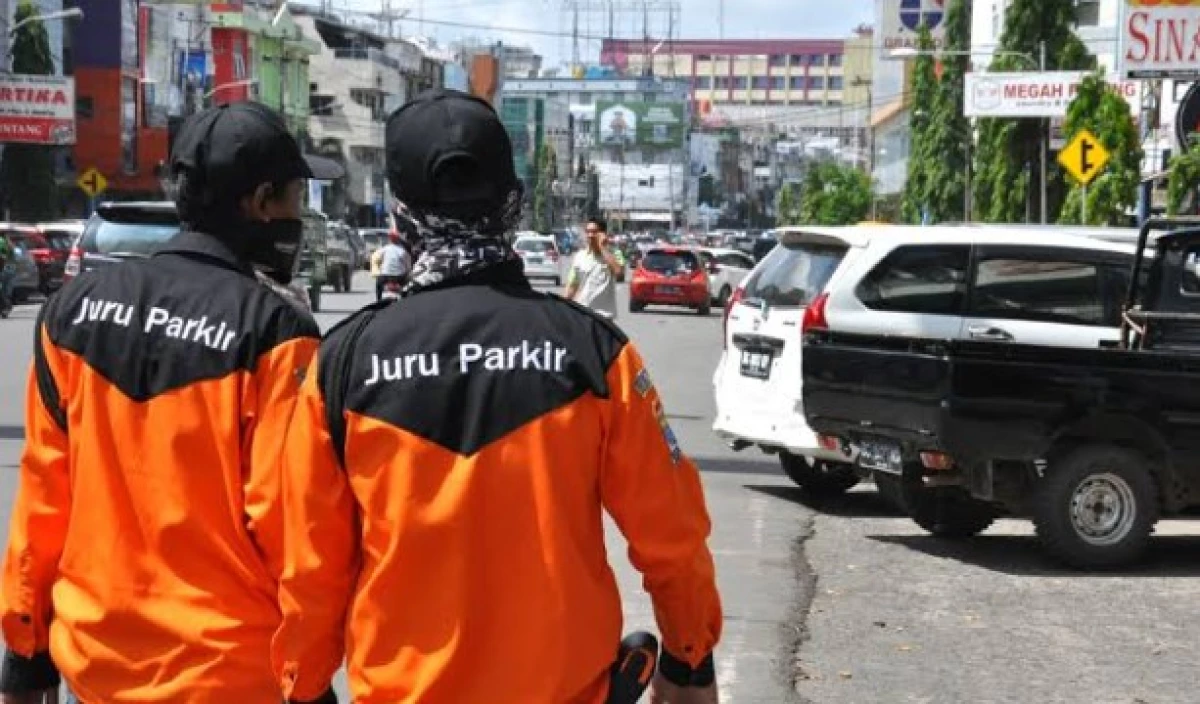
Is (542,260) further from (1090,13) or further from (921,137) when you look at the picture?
(921,137)

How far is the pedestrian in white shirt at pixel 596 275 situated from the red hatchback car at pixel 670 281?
84.0 ft

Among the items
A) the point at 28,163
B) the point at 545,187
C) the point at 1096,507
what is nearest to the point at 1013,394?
the point at 1096,507

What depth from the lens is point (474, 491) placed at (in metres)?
3.18

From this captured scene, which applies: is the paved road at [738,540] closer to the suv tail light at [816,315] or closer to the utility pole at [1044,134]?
the suv tail light at [816,315]

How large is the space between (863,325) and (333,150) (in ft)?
317

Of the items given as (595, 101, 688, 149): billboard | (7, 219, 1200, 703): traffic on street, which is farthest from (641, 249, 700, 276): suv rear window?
(595, 101, 688, 149): billboard

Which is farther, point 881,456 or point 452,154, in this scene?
point 881,456

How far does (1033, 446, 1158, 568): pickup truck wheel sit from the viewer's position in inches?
417

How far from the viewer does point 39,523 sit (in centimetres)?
386

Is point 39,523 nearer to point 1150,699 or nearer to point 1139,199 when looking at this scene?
point 1150,699

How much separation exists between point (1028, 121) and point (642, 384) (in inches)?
1886

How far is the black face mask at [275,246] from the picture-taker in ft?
13.1

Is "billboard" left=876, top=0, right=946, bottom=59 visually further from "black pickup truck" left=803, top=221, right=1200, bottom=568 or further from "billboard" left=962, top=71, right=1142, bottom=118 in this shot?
"black pickup truck" left=803, top=221, right=1200, bottom=568

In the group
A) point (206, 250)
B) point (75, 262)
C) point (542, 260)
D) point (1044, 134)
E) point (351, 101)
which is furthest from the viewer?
point (351, 101)
